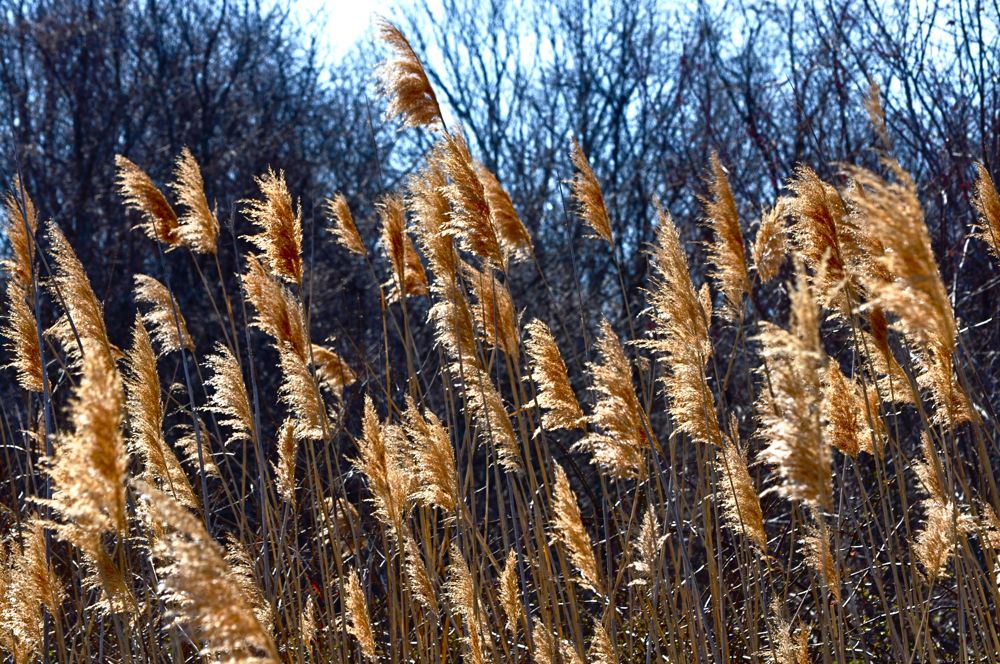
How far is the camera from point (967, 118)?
7648 mm

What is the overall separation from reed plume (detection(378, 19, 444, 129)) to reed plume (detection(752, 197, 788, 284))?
1.23m

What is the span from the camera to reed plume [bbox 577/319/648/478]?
3.32 metres

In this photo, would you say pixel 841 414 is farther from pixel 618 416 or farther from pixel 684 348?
pixel 618 416

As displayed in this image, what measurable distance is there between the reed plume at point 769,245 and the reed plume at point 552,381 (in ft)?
2.94

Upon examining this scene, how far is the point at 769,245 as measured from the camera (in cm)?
414

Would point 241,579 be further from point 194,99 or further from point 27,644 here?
point 194,99

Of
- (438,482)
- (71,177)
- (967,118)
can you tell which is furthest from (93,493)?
(71,177)

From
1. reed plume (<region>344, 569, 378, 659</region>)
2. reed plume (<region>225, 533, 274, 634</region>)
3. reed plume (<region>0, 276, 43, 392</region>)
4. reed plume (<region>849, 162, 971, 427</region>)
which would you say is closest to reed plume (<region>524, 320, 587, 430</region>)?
reed plume (<region>344, 569, 378, 659</region>)

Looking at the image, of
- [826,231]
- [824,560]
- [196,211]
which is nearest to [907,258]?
[824,560]

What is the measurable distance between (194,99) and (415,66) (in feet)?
37.3

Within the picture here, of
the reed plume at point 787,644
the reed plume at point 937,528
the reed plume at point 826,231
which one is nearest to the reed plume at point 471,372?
the reed plume at point 787,644

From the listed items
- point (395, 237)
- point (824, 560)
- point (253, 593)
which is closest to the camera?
point (824, 560)

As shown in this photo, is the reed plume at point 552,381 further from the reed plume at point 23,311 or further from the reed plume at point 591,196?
the reed plume at point 23,311

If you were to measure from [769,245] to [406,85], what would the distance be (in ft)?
4.78
